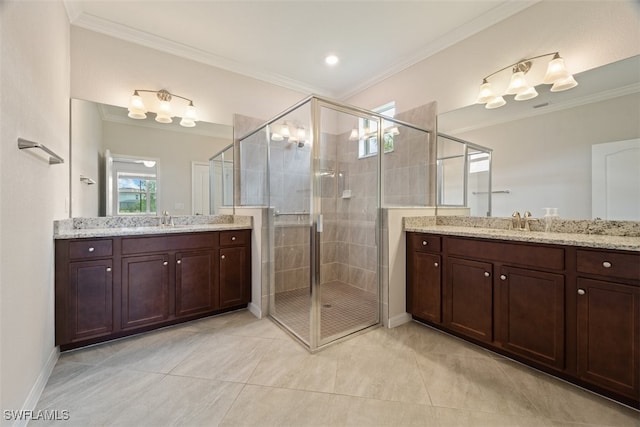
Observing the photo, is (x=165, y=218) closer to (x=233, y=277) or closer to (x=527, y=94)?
(x=233, y=277)

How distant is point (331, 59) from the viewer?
3.00 meters

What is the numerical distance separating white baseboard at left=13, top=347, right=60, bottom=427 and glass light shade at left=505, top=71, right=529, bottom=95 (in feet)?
12.3

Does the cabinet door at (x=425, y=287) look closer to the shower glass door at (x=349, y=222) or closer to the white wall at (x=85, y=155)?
the shower glass door at (x=349, y=222)

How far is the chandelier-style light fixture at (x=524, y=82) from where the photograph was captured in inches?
76.4

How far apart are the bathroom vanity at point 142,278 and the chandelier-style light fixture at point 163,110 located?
117cm

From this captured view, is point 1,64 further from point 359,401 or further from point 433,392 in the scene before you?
point 433,392

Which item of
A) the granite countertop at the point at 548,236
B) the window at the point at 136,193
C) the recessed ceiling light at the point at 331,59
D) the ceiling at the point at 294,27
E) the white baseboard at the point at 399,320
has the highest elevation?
the recessed ceiling light at the point at 331,59

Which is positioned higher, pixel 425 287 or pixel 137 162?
pixel 137 162

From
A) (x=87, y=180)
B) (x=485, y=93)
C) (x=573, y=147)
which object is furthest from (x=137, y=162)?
(x=573, y=147)

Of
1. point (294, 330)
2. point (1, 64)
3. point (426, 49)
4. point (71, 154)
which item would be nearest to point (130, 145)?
point (71, 154)

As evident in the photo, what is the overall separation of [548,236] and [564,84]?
1.19 metres

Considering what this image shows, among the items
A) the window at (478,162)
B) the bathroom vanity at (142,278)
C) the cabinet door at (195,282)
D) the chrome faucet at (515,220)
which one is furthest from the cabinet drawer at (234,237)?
the chrome faucet at (515,220)

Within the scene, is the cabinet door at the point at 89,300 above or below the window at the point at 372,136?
below

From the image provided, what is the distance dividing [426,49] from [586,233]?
2.25 m
